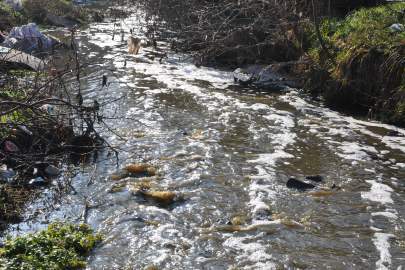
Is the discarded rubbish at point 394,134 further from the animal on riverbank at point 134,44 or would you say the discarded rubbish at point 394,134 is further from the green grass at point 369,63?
the animal on riverbank at point 134,44

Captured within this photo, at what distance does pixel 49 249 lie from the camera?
3.16 meters

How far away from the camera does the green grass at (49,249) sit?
293 cm

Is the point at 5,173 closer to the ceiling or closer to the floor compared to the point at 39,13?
closer to the floor

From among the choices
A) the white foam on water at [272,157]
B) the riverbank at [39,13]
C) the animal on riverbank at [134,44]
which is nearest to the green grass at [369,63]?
the white foam on water at [272,157]

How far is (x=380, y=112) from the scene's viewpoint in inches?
273

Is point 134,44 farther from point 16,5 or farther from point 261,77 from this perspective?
point 16,5

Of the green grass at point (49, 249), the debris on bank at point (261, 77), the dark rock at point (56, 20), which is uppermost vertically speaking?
the dark rock at point (56, 20)

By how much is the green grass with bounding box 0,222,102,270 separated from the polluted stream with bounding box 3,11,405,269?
0.49 feet

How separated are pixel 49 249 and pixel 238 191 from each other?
2344mm

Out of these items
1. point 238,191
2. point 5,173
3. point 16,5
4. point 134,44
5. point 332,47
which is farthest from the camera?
point 16,5

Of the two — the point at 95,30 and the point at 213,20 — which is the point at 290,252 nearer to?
the point at 213,20

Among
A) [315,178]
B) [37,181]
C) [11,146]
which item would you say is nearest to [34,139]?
[11,146]

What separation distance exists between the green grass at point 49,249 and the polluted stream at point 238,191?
15 cm

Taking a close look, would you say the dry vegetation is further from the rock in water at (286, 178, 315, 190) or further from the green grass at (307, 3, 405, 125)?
the rock in water at (286, 178, 315, 190)
